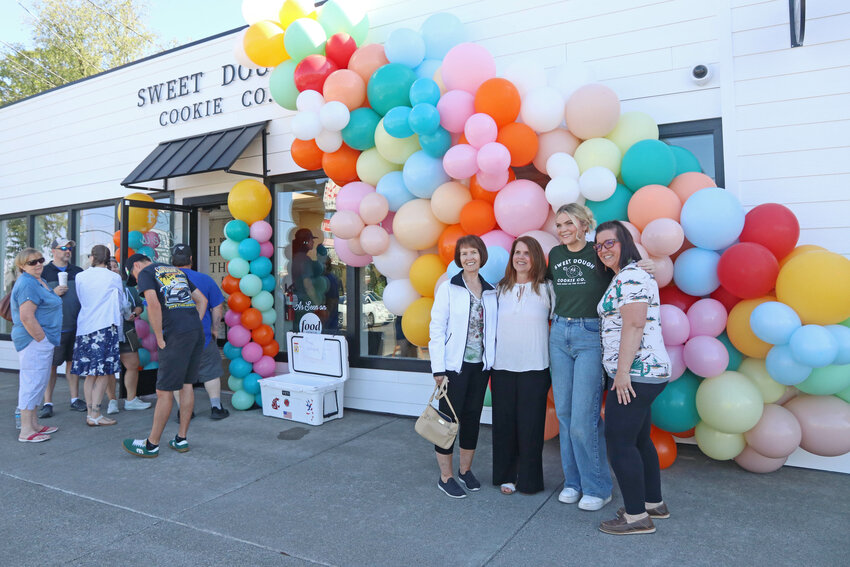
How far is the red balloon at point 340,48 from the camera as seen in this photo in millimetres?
4684

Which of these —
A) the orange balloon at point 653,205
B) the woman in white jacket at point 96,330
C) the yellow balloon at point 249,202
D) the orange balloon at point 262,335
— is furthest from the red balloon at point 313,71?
the orange balloon at point 653,205

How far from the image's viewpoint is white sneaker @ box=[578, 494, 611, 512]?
3191mm

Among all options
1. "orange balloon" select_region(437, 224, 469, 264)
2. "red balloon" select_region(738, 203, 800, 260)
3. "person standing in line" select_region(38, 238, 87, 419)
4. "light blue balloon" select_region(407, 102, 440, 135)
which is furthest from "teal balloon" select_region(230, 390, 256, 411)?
"red balloon" select_region(738, 203, 800, 260)

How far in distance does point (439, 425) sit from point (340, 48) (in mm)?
3263

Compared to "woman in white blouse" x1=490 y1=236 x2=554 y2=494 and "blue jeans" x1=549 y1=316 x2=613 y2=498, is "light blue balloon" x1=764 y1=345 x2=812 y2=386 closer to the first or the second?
"blue jeans" x1=549 y1=316 x2=613 y2=498

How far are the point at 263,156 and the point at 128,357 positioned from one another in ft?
8.69

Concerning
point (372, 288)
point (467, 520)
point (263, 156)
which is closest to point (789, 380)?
point (467, 520)

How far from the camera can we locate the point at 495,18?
5.08m

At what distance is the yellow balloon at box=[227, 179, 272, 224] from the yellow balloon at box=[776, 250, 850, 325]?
4.64m

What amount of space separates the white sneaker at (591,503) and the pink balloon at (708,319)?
1190 mm

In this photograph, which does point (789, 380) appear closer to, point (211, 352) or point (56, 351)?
point (211, 352)

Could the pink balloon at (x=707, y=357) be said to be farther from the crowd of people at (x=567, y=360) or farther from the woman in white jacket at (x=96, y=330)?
the woman in white jacket at (x=96, y=330)

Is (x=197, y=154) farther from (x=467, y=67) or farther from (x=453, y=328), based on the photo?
(x=453, y=328)

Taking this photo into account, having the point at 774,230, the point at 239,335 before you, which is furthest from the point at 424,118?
the point at 239,335
